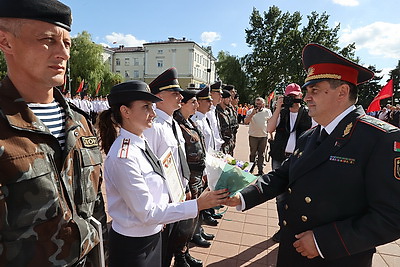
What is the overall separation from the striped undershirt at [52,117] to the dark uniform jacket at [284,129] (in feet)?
11.3

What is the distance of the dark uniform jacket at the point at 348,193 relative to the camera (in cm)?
150

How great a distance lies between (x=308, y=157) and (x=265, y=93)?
126 ft

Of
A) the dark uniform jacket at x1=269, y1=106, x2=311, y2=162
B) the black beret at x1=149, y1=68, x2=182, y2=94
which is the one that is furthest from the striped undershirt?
the dark uniform jacket at x1=269, y1=106, x2=311, y2=162

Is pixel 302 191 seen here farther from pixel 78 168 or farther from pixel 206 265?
pixel 206 265

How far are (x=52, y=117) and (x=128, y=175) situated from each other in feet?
2.14

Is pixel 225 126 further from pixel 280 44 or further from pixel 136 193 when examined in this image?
pixel 280 44

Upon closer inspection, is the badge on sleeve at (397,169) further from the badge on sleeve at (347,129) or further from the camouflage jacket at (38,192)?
the camouflage jacket at (38,192)

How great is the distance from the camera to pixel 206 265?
333 cm

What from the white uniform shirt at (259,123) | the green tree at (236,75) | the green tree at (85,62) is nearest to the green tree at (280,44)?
the green tree at (236,75)

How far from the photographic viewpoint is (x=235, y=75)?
46.0 metres

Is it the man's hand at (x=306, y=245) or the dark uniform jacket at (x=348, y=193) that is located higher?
the dark uniform jacket at (x=348, y=193)

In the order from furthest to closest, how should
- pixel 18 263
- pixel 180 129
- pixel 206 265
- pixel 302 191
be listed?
pixel 180 129
pixel 206 265
pixel 302 191
pixel 18 263

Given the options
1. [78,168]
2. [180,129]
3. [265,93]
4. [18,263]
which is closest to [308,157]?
[78,168]

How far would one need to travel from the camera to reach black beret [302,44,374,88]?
6.04ft
